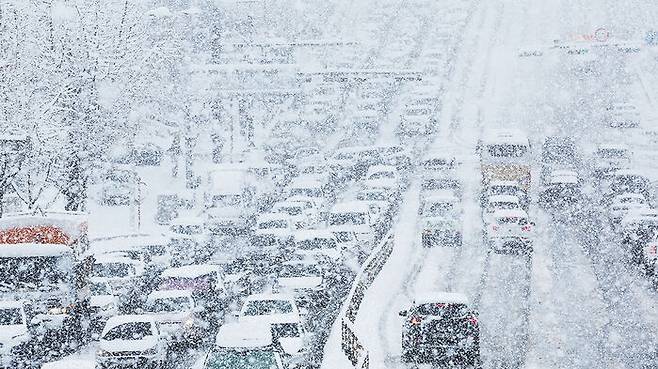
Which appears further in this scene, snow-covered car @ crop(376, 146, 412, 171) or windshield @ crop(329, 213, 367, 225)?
snow-covered car @ crop(376, 146, 412, 171)

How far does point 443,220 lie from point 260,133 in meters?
31.7

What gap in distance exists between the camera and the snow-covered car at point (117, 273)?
100ft

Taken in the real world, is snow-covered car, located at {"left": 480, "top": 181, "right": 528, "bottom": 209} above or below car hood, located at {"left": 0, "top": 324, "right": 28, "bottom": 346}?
above

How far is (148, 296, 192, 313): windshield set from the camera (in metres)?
25.0

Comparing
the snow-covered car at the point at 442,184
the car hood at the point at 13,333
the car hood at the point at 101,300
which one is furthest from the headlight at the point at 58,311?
the snow-covered car at the point at 442,184

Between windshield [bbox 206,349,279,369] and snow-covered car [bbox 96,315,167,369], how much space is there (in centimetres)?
465

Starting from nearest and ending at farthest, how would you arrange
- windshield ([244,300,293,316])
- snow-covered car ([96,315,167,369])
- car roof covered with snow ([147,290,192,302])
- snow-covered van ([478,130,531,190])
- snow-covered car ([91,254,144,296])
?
snow-covered car ([96,315,167,369]) → windshield ([244,300,293,316]) → car roof covered with snow ([147,290,192,302]) → snow-covered car ([91,254,144,296]) → snow-covered van ([478,130,531,190])

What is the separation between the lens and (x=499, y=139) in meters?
43.7

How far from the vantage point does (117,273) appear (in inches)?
1216

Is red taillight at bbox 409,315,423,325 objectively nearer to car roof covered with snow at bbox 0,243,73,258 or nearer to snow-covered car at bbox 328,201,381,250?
car roof covered with snow at bbox 0,243,73,258

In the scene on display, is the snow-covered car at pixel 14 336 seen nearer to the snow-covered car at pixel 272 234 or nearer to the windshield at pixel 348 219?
the snow-covered car at pixel 272 234

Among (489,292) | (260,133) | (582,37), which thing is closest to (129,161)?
(260,133)

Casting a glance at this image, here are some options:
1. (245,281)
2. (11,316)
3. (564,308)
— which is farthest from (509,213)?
(11,316)

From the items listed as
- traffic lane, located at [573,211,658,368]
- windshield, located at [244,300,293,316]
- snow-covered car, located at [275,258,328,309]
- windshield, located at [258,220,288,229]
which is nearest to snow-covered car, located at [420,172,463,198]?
traffic lane, located at [573,211,658,368]
